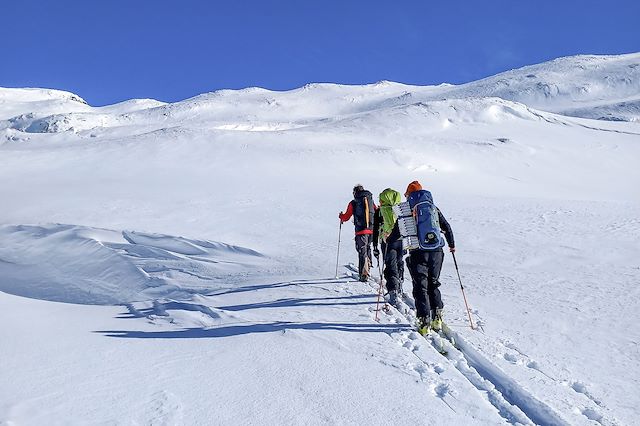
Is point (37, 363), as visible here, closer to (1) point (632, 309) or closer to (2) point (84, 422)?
(2) point (84, 422)

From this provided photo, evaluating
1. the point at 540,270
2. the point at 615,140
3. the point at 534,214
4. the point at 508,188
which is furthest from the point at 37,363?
the point at 615,140

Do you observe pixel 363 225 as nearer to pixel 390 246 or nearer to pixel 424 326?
pixel 390 246

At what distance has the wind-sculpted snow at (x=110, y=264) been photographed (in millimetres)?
10414

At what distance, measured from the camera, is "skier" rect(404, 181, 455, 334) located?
643 centimetres

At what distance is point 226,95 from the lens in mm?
115125

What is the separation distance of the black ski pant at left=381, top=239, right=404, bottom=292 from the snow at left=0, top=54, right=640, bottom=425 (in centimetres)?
54

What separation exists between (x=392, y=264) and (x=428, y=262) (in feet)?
4.47

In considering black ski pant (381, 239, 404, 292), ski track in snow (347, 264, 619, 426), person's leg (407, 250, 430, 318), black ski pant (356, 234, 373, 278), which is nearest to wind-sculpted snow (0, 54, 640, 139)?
black ski pant (356, 234, 373, 278)

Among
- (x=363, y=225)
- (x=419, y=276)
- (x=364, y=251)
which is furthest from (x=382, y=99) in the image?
(x=419, y=276)

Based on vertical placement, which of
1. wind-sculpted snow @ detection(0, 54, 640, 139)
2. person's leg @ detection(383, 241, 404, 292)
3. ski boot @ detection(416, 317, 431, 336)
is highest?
wind-sculpted snow @ detection(0, 54, 640, 139)

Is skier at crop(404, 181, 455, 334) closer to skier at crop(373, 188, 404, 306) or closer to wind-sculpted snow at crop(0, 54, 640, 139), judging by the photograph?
skier at crop(373, 188, 404, 306)

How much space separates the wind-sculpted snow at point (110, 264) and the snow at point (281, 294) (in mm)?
63

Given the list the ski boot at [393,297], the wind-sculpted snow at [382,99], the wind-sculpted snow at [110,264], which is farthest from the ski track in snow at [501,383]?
the wind-sculpted snow at [382,99]

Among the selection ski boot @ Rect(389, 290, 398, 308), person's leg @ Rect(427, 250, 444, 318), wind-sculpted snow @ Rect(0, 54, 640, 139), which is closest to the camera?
person's leg @ Rect(427, 250, 444, 318)
